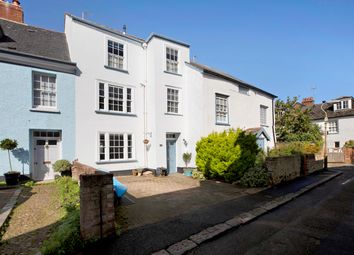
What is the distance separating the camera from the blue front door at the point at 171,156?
16.2m

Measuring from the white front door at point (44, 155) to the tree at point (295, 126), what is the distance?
26.0 m

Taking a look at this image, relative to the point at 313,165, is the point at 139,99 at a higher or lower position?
higher

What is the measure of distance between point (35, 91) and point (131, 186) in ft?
25.8

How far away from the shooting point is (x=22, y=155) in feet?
37.3

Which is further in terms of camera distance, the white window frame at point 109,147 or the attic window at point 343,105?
the attic window at point 343,105

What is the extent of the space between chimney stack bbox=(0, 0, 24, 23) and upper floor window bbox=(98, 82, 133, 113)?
8.18 meters

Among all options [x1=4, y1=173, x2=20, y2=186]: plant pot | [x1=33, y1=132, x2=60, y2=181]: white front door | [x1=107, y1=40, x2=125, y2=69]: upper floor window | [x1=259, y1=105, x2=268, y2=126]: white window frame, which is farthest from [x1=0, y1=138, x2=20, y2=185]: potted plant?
[x1=259, y1=105, x2=268, y2=126]: white window frame

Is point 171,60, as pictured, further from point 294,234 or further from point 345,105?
point 345,105

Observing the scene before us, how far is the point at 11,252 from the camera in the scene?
13.9 ft

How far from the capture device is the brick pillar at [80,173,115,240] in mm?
4465

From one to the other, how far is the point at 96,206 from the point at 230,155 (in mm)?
8839

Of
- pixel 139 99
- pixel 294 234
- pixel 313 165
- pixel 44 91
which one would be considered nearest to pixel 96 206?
pixel 294 234

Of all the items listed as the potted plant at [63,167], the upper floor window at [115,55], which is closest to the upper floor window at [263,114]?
the upper floor window at [115,55]

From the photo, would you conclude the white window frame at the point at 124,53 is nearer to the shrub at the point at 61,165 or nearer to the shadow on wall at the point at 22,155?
the shrub at the point at 61,165
